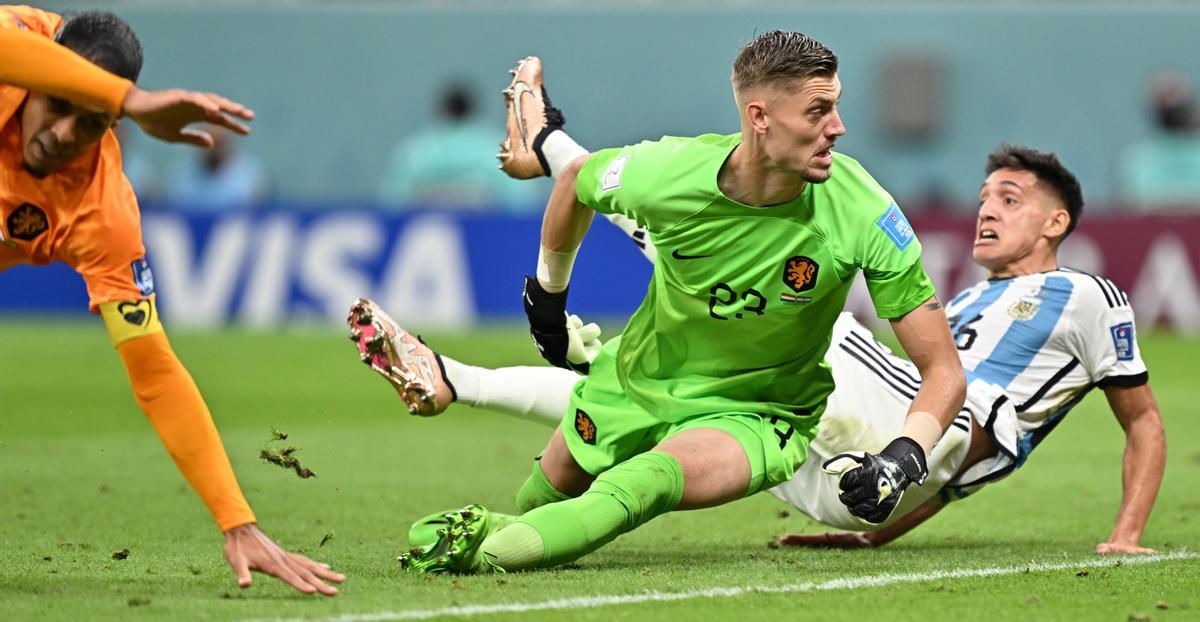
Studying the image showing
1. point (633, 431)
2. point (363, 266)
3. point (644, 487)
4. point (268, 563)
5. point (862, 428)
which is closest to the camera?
point (268, 563)

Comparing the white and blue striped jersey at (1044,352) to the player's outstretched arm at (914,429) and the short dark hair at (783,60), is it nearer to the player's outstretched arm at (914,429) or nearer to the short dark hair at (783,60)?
the player's outstretched arm at (914,429)

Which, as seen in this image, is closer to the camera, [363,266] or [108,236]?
[108,236]

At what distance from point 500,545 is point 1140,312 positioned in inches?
491

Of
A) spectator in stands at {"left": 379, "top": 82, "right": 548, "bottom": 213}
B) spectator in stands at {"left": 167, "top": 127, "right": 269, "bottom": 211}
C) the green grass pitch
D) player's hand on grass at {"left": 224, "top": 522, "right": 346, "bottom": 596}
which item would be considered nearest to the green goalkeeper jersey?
the green grass pitch

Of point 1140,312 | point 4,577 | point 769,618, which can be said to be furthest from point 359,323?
point 1140,312

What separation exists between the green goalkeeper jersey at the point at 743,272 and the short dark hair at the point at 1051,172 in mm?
1428

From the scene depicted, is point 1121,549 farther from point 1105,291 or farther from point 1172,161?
point 1172,161

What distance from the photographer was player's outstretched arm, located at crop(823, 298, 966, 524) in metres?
5.16

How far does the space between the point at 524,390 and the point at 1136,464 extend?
7.61ft

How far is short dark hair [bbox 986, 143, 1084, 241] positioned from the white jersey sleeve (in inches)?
18.5

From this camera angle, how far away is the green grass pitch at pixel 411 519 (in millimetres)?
5000

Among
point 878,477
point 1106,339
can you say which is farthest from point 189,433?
point 1106,339

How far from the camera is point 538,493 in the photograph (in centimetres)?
655

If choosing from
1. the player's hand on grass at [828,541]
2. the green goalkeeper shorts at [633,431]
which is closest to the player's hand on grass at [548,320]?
the green goalkeeper shorts at [633,431]
